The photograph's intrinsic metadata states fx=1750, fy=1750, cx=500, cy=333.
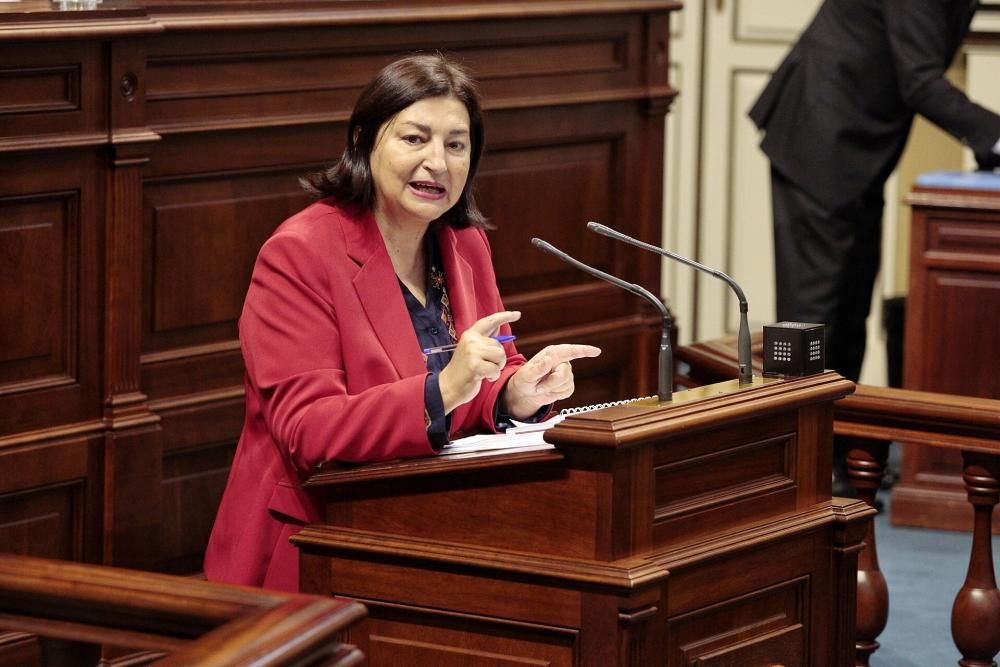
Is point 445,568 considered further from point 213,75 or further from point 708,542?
point 213,75

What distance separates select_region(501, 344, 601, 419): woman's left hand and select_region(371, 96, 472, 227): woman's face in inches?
12.1

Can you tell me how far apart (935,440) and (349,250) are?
4.08ft

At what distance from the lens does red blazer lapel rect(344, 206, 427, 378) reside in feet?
9.04

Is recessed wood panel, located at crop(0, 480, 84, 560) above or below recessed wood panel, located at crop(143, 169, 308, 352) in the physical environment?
below

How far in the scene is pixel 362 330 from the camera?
2729 mm

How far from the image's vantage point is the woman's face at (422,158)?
2809 mm

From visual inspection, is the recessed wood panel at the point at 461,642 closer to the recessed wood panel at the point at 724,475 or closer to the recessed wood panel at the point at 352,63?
the recessed wood panel at the point at 724,475

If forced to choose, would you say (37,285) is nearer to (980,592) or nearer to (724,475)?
(724,475)

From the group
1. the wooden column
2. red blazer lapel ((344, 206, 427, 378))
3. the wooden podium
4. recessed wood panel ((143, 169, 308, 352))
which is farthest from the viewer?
recessed wood panel ((143, 169, 308, 352))

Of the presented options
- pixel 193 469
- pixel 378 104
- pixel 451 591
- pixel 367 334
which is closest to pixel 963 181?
pixel 193 469

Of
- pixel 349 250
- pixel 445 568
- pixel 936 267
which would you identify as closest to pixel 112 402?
pixel 349 250

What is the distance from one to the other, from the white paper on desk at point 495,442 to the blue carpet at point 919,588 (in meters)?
1.70

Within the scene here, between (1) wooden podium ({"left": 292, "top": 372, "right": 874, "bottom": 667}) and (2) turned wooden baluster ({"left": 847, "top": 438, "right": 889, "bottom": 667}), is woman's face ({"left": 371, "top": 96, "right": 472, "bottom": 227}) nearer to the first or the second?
(1) wooden podium ({"left": 292, "top": 372, "right": 874, "bottom": 667})

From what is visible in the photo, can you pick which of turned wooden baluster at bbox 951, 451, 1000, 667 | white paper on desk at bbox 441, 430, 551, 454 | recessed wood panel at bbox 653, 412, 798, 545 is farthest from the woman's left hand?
turned wooden baluster at bbox 951, 451, 1000, 667
